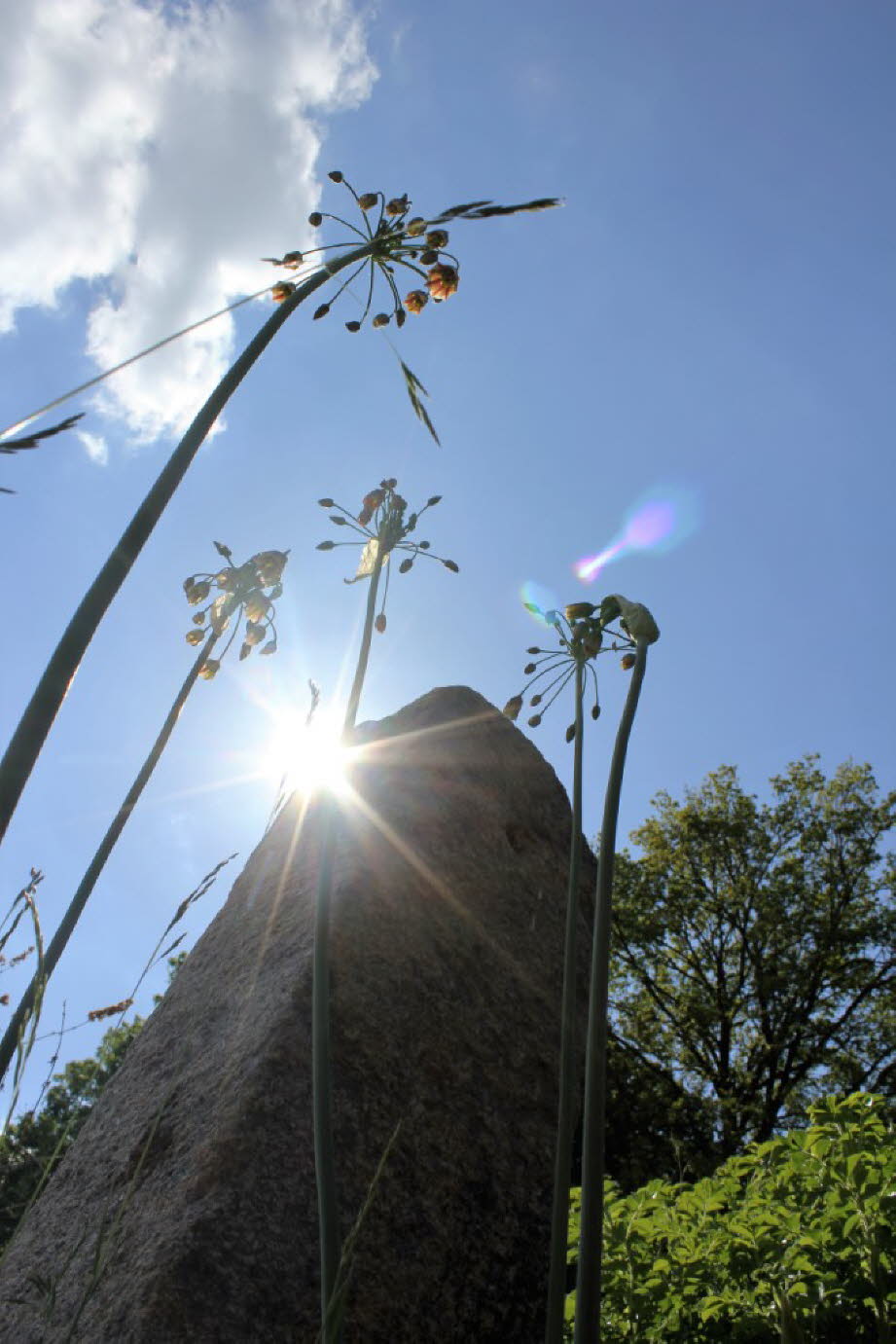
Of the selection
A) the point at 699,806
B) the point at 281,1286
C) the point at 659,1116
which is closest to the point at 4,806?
the point at 281,1286

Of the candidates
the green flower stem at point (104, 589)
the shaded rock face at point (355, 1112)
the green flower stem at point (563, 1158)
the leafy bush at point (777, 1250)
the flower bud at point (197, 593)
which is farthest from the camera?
the flower bud at point (197, 593)

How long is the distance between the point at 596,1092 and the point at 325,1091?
0.36m

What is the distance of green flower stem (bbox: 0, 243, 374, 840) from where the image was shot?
934mm

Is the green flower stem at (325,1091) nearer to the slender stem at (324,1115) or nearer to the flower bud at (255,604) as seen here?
the slender stem at (324,1115)

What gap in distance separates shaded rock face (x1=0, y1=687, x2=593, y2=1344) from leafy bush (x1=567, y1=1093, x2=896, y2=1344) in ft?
1.69

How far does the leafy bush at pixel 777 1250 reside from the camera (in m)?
2.71

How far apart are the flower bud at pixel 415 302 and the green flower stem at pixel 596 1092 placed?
125cm

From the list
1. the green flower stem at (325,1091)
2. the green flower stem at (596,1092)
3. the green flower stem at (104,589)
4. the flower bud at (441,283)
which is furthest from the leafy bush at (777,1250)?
the flower bud at (441,283)

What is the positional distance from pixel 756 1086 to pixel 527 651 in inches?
695

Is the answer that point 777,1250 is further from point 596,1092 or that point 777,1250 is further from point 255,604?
point 255,604

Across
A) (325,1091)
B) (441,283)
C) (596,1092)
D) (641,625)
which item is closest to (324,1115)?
(325,1091)

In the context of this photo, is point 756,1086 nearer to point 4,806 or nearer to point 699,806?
point 699,806

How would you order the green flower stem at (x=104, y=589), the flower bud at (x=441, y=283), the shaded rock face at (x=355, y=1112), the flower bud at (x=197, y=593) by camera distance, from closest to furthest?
the green flower stem at (x=104, y=589)
the flower bud at (x=441, y=283)
the shaded rock face at (x=355, y=1112)
the flower bud at (x=197, y=593)

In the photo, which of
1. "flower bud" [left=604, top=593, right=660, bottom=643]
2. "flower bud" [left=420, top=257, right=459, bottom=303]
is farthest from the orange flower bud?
"flower bud" [left=604, top=593, right=660, bottom=643]
